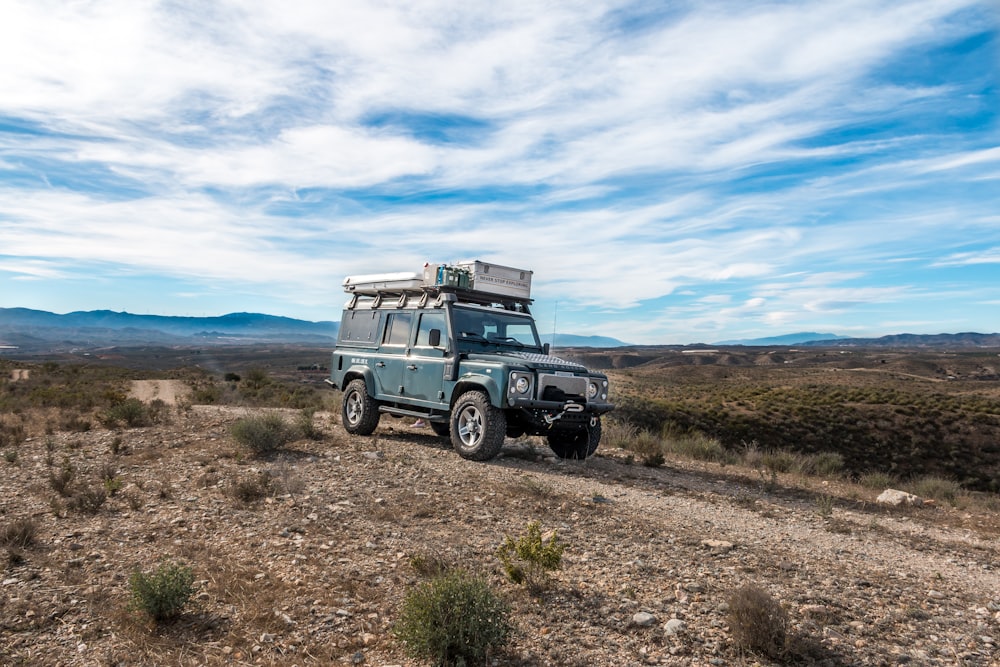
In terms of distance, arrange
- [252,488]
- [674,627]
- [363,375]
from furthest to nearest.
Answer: [363,375] < [252,488] < [674,627]

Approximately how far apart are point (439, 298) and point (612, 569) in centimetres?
654

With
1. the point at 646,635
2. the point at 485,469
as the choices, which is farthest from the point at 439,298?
the point at 646,635

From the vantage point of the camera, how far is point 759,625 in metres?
3.91

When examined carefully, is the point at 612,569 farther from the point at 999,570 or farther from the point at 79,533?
the point at 79,533

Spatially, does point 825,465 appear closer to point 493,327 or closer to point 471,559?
point 493,327

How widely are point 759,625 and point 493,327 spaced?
7.75 metres

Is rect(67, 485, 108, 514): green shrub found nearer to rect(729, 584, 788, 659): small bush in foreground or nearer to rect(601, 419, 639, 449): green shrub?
rect(729, 584, 788, 659): small bush in foreground

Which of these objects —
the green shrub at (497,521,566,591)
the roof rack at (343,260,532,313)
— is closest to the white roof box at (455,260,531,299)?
the roof rack at (343,260,532,313)

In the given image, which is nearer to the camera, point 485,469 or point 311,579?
point 311,579

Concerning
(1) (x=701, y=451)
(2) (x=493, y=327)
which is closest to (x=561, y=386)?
(2) (x=493, y=327)

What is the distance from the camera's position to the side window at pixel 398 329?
11562 mm

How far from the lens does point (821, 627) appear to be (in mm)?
4160

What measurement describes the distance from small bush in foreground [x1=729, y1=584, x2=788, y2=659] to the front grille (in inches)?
221

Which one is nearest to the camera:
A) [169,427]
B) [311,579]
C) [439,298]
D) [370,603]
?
[370,603]
